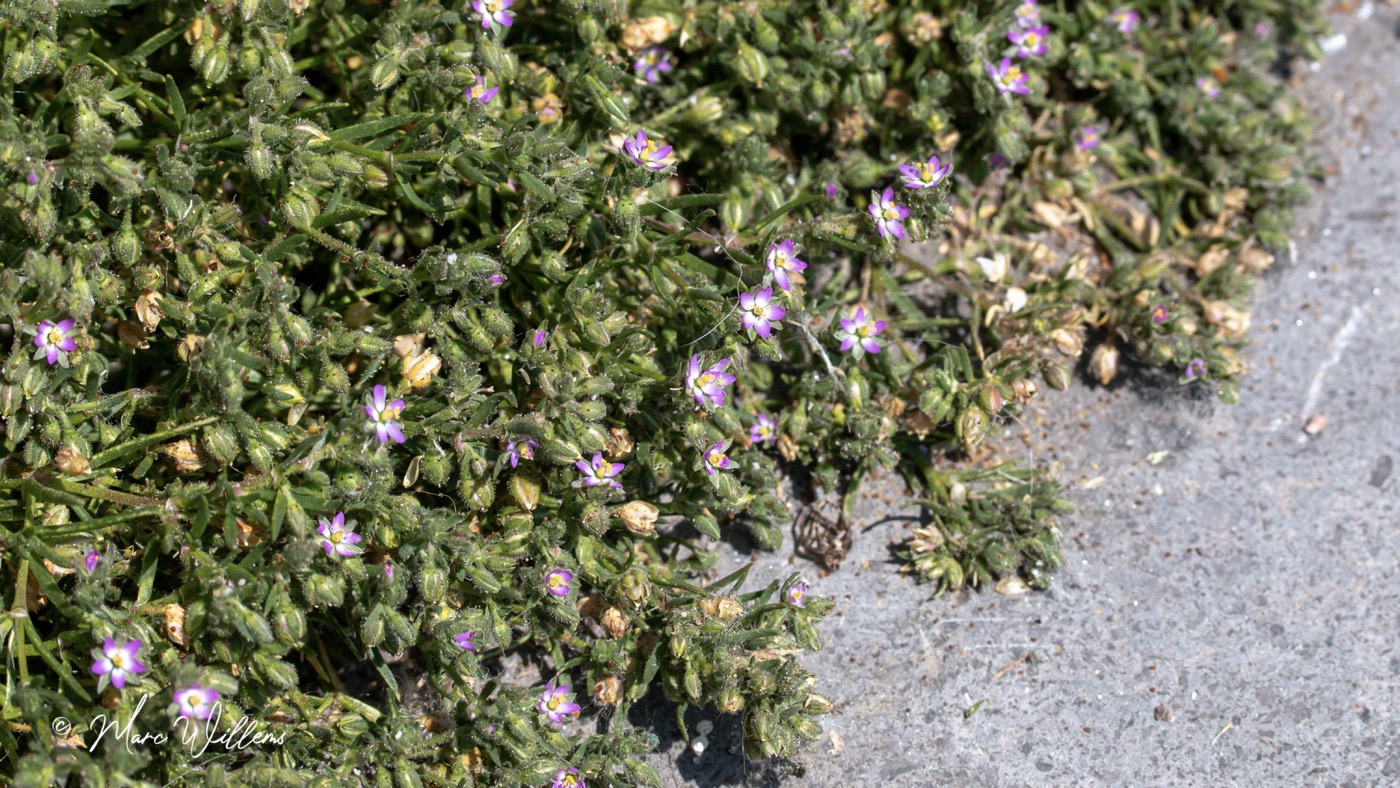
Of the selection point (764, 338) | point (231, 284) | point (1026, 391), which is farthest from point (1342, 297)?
point (231, 284)

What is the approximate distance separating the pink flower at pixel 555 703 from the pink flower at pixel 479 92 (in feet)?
5.34

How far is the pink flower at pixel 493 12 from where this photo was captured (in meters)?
3.42

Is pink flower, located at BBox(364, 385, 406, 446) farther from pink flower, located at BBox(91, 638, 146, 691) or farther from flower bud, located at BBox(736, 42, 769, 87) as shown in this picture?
flower bud, located at BBox(736, 42, 769, 87)

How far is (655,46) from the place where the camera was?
156 inches

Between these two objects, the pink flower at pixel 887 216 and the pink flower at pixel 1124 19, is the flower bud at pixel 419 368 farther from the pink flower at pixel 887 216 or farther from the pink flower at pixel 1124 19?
the pink flower at pixel 1124 19

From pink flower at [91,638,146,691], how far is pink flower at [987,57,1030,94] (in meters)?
3.03

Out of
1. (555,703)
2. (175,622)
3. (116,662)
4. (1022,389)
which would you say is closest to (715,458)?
(555,703)

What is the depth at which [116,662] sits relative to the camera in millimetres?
2844

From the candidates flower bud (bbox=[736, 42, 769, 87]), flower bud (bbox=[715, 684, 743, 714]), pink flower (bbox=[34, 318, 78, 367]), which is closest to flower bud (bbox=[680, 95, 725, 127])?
flower bud (bbox=[736, 42, 769, 87])

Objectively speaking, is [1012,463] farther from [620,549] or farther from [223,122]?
[223,122]

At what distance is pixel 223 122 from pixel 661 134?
127cm

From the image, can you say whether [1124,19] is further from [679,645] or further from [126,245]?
[126,245]

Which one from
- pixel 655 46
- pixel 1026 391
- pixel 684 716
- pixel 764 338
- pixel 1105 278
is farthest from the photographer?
pixel 1105 278

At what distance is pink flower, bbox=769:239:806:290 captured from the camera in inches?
129
